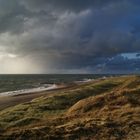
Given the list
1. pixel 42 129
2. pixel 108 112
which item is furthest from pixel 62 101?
pixel 42 129

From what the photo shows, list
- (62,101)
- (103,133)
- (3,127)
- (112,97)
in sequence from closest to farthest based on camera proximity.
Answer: (103,133), (3,127), (112,97), (62,101)

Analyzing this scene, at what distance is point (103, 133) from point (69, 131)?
2231mm

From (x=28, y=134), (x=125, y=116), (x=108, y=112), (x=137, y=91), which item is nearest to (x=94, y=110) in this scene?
(x=108, y=112)

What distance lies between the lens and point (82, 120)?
24922 millimetres

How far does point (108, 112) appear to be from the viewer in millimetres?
27531

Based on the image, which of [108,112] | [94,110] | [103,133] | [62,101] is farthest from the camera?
[62,101]

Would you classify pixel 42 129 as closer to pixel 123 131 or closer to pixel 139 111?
pixel 123 131

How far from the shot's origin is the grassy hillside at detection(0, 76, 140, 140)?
21.8 meters

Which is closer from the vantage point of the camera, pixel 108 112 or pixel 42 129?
pixel 42 129

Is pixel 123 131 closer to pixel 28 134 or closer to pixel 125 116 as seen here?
pixel 125 116

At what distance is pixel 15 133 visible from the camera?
22.5 m

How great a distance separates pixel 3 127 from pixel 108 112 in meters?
8.43

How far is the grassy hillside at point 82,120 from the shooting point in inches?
859

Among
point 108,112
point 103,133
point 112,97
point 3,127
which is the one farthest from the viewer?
point 112,97
